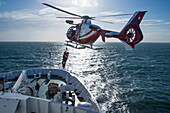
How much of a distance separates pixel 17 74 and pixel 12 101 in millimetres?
14002

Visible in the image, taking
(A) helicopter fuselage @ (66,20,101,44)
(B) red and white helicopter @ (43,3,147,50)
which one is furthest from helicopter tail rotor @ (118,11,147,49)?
(A) helicopter fuselage @ (66,20,101,44)

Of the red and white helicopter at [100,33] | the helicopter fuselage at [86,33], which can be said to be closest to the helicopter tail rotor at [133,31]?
the red and white helicopter at [100,33]

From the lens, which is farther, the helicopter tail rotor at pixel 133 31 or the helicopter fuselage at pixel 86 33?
the helicopter fuselage at pixel 86 33

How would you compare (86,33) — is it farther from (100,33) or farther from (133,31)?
(133,31)

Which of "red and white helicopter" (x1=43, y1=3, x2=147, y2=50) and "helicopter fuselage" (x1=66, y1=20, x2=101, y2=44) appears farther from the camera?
"helicopter fuselage" (x1=66, y1=20, x2=101, y2=44)

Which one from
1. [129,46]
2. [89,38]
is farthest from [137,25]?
[89,38]

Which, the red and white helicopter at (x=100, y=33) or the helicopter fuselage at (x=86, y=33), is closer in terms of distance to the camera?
the red and white helicopter at (x=100, y=33)

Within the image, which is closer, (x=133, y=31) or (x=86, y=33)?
(x=133, y=31)

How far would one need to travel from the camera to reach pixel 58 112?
35.8ft

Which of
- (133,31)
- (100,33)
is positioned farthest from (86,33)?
(133,31)

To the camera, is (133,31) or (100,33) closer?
(133,31)

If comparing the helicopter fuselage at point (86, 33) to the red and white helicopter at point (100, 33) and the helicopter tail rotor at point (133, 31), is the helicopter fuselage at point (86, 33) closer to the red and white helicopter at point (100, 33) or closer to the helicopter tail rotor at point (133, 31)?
the red and white helicopter at point (100, 33)

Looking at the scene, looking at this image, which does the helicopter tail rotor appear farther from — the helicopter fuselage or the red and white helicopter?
the helicopter fuselage

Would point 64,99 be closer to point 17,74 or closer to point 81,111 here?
point 81,111
